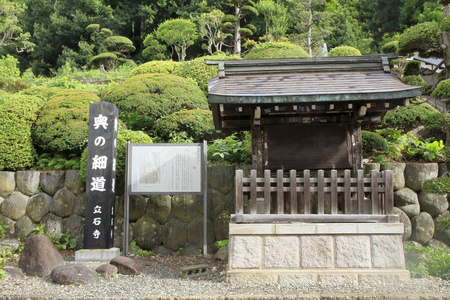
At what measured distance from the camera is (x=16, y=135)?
9.70m

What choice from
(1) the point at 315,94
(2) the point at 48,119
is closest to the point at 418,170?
(1) the point at 315,94

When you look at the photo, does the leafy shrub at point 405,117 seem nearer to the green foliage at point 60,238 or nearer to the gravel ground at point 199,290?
the gravel ground at point 199,290

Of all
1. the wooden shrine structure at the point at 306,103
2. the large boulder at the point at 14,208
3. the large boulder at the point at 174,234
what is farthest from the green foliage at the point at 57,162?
the wooden shrine structure at the point at 306,103

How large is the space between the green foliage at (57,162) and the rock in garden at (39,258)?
283cm

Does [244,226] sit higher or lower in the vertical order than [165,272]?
higher

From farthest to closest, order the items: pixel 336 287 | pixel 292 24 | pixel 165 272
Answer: pixel 292 24 → pixel 165 272 → pixel 336 287

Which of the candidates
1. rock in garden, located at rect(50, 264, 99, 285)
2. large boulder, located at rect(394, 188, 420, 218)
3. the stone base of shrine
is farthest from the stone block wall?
large boulder, located at rect(394, 188, 420, 218)

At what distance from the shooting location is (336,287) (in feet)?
19.3

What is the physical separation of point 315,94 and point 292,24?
96.2 ft

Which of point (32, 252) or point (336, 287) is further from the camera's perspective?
point (32, 252)

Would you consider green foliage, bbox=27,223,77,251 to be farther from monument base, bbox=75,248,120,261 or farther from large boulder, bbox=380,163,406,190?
large boulder, bbox=380,163,406,190

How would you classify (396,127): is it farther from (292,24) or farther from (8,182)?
(292,24)

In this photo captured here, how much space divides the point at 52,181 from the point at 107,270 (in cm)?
363

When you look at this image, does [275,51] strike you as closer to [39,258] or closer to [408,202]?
[408,202]
